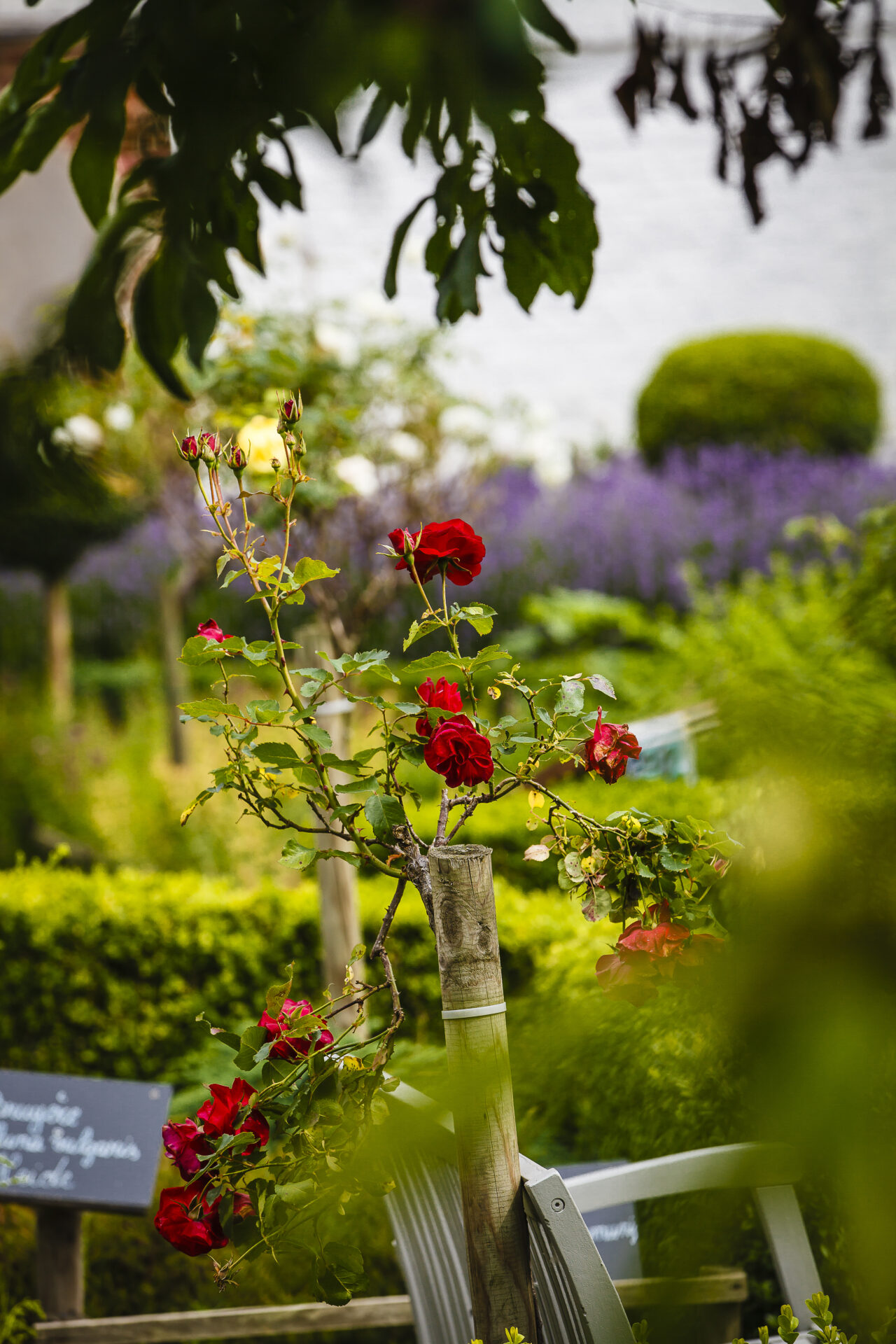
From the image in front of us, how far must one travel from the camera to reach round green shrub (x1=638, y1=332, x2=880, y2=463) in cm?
543

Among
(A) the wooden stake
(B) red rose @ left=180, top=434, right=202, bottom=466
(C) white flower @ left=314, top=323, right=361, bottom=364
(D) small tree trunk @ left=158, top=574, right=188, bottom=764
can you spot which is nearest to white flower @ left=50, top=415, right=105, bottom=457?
(C) white flower @ left=314, top=323, right=361, bottom=364

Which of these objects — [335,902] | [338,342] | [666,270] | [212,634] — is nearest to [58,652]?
[338,342]

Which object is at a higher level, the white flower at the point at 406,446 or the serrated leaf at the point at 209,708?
the serrated leaf at the point at 209,708

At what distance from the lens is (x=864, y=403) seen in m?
5.56

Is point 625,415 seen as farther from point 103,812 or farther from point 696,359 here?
point 103,812

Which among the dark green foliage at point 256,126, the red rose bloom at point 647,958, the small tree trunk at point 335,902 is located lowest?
the small tree trunk at point 335,902

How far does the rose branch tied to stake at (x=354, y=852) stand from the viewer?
29.0 inches

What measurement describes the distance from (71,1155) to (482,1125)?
110cm

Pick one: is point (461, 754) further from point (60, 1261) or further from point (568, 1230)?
point (60, 1261)

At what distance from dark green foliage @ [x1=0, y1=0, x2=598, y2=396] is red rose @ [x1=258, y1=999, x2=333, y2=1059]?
0.54 m

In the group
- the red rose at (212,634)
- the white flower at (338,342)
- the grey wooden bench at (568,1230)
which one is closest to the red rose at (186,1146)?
the grey wooden bench at (568,1230)

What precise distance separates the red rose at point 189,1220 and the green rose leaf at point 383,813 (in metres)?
0.29

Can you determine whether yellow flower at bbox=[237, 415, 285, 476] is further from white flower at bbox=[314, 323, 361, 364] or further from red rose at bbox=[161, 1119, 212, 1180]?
red rose at bbox=[161, 1119, 212, 1180]

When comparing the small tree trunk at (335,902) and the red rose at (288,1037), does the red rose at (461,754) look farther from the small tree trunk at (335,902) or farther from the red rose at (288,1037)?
the small tree trunk at (335,902)
